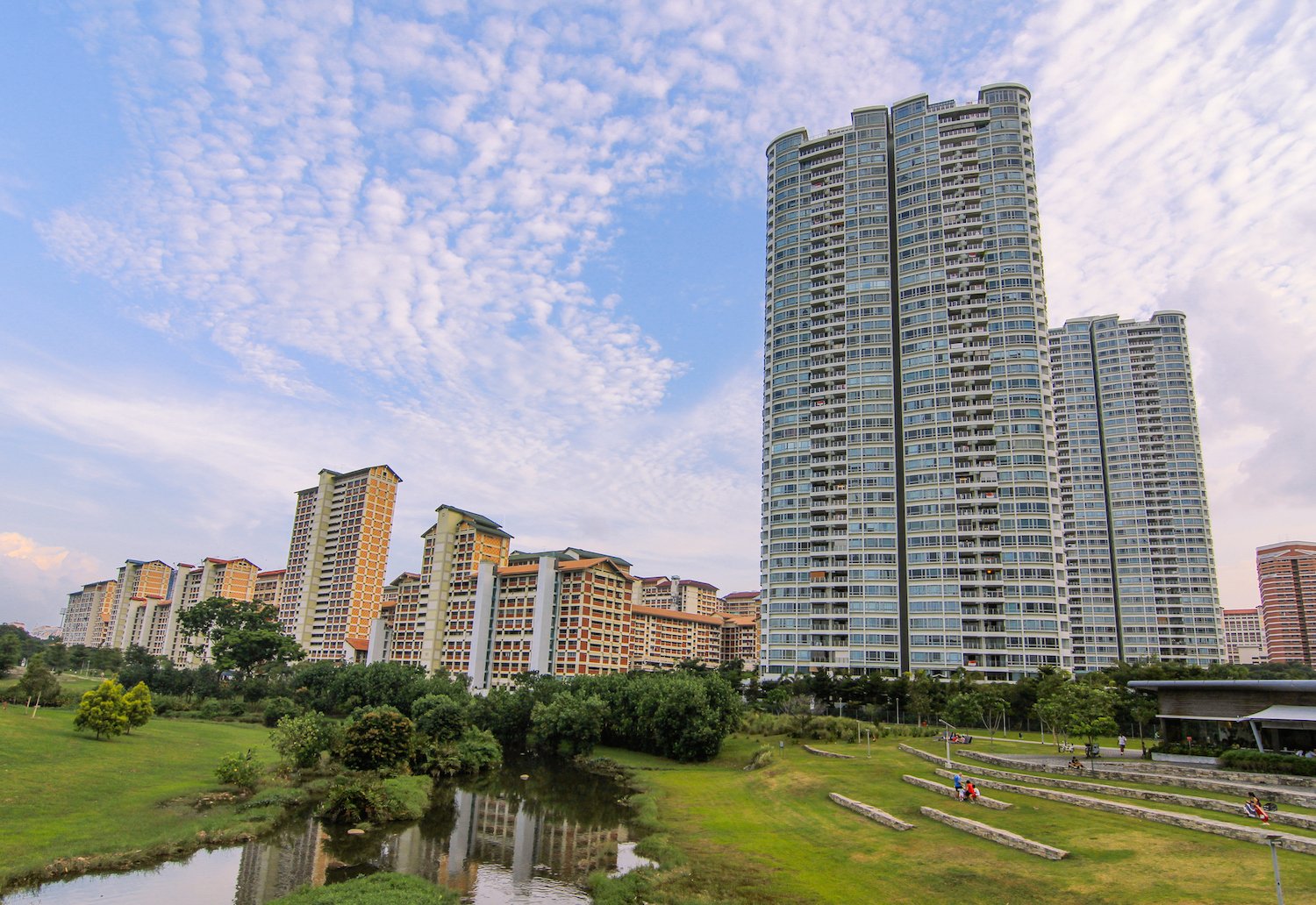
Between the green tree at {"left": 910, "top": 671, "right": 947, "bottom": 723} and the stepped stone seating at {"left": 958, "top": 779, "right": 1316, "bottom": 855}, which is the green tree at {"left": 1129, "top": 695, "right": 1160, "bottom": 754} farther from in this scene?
the stepped stone seating at {"left": 958, "top": 779, "right": 1316, "bottom": 855}

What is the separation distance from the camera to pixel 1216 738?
5328 cm

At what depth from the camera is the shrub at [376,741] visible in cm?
6719

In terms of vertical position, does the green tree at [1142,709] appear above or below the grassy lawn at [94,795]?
above

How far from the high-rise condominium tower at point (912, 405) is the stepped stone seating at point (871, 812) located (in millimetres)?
72831

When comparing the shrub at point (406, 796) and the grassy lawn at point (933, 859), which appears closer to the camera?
the grassy lawn at point (933, 859)

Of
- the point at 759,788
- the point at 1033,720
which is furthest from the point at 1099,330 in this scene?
the point at 759,788

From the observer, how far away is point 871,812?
4597cm

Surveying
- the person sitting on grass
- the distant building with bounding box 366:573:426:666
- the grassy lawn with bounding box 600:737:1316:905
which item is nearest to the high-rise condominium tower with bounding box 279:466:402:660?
the distant building with bounding box 366:573:426:666

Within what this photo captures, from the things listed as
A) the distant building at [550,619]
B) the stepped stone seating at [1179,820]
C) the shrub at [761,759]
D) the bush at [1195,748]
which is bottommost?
the shrub at [761,759]

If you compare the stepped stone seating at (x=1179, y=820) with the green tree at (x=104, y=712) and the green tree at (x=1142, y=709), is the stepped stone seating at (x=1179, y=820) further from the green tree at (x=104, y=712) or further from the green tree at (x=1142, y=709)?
the green tree at (x=104, y=712)

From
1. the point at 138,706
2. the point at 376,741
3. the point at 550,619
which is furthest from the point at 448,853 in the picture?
the point at 550,619

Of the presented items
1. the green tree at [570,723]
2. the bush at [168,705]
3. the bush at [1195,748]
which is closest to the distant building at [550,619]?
the green tree at [570,723]

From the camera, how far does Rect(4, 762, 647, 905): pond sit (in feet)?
119

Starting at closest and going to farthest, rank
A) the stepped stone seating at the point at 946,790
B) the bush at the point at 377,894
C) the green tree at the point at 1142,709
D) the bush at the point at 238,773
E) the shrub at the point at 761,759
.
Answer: the bush at the point at 377,894
the stepped stone seating at the point at 946,790
the bush at the point at 238,773
the green tree at the point at 1142,709
the shrub at the point at 761,759
